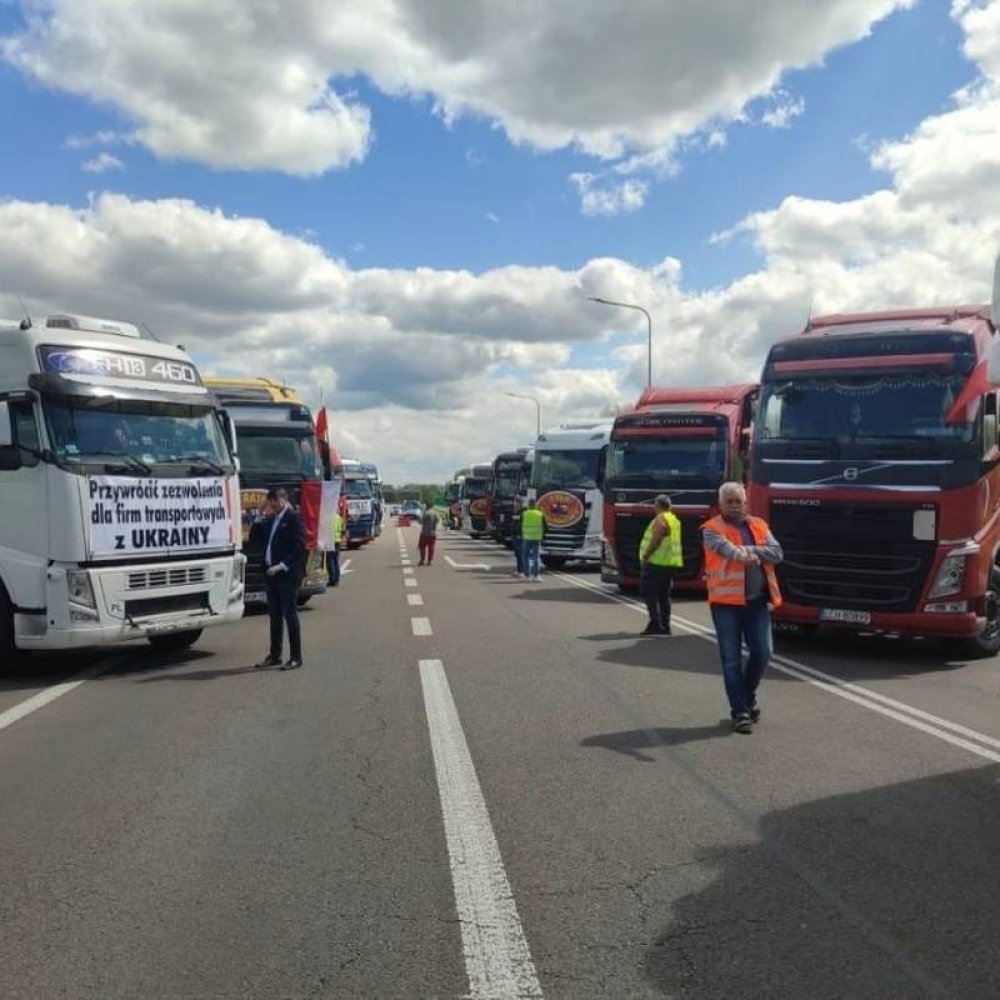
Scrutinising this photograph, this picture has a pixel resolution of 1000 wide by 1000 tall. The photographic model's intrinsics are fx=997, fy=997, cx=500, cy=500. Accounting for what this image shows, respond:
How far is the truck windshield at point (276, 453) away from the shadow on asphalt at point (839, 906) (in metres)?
10.9

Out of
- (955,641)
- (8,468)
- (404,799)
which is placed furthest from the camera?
(955,641)

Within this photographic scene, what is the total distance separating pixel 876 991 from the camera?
328cm

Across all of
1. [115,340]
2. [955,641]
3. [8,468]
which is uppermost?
[115,340]

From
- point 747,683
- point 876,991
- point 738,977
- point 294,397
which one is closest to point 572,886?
point 738,977

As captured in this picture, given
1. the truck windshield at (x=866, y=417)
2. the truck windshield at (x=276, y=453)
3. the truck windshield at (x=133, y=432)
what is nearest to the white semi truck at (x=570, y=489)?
the truck windshield at (x=276, y=453)

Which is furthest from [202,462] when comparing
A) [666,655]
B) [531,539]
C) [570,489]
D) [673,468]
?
[570,489]

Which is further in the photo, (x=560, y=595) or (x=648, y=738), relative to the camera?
(x=560, y=595)

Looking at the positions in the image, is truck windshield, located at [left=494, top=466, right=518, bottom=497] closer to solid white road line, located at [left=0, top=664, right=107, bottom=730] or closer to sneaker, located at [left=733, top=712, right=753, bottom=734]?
solid white road line, located at [left=0, top=664, right=107, bottom=730]

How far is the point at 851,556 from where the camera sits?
1045cm

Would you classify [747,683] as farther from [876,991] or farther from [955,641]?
[955,641]

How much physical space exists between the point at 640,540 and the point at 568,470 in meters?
6.70

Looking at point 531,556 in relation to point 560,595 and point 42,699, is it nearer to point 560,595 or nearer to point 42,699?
point 560,595

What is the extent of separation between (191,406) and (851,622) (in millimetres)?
7346

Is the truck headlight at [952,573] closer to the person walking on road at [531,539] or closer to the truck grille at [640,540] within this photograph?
the truck grille at [640,540]
